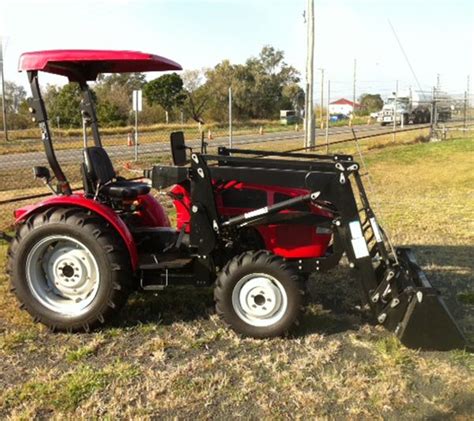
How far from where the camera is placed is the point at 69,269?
409cm

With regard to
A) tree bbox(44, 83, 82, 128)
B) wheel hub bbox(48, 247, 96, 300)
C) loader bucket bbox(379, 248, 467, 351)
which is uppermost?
tree bbox(44, 83, 82, 128)

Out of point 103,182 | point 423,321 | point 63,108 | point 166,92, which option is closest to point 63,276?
point 103,182

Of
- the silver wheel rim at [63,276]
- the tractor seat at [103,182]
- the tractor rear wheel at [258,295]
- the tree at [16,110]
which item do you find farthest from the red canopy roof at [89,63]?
the tree at [16,110]

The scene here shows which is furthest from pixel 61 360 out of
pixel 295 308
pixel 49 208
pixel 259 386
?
pixel 295 308

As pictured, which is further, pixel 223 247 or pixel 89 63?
pixel 89 63

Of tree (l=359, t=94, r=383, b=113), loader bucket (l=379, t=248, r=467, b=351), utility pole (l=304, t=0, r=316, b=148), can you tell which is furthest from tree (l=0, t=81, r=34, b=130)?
tree (l=359, t=94, r=383, b=113)

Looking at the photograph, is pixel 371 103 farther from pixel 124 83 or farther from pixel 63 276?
pixel 63 276

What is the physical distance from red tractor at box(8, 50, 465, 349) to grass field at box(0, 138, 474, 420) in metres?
0.19

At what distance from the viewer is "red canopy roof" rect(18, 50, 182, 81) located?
12.4ft

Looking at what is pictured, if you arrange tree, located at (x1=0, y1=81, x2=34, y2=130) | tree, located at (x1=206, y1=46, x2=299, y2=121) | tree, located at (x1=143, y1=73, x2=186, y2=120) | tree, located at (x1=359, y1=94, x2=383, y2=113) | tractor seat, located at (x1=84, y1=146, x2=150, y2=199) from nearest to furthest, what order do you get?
tractor seat, located at (x1=84, y1=146, x2=150, y2=199) < tree, located at (x1=0, y1=81, x2=34, y2=130) < tree, located at (x1=143, y1=73, x2=186, y2=120) < tree, located at (x1=206, y1=46, x2=299, y2=121) < tree, located at (x1=359, y1=94, x2=383, y2=113)

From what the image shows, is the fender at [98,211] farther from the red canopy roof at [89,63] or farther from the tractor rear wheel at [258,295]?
the red canopy roof at [89,63]

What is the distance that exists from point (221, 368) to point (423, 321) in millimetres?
1345

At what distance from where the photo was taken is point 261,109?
160 feet

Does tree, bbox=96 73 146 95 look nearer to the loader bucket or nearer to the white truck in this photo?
the white truck
